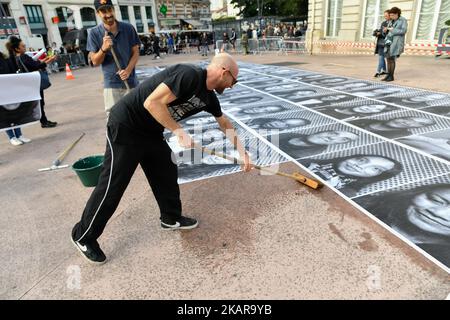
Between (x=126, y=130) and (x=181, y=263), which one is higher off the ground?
(x=126, y=130)

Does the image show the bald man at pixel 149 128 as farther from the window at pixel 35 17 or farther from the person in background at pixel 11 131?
the window at pixel 35 17

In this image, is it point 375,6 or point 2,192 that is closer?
point 2,192

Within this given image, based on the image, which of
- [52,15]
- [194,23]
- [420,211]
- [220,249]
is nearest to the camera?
[220,249]

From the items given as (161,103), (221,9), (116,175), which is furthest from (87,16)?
(221,9)

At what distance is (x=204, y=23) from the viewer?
5531 centimetres

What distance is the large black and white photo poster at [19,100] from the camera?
5.40 meters

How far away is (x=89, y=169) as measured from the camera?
12.0 ft

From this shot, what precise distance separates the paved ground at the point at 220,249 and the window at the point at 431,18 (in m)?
13.5

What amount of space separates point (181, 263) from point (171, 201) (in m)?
0.58

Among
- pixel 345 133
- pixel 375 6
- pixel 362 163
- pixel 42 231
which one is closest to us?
pixel 42 231

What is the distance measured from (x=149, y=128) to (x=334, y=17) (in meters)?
19.0

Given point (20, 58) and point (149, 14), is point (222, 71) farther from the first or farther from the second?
point (149, 14)

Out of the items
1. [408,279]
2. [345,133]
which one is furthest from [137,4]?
[408,279]
